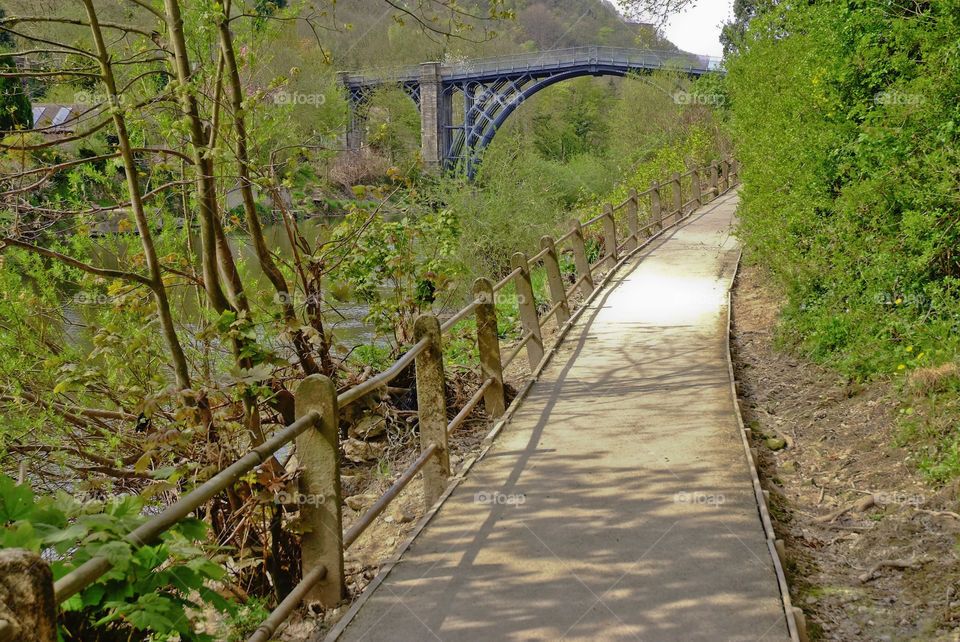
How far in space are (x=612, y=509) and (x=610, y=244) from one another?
347 inches

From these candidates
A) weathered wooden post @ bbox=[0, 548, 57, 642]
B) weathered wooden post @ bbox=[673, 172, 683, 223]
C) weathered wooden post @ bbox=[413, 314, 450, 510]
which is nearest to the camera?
weathered wooden post @ bbox=[0, 548, 57, 642]

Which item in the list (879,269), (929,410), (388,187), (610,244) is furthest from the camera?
(610,244)

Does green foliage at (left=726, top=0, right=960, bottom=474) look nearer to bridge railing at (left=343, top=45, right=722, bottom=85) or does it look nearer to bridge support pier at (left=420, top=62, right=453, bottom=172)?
bridge railing at (left=343, top=45, right=722, bottom=85)

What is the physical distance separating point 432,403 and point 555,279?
467 centimetres

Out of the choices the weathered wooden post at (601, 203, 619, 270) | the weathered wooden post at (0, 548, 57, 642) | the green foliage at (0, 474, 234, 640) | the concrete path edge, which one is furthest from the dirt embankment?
the weathered wooden post at (601, 203, 619, 270)

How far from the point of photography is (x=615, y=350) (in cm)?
806

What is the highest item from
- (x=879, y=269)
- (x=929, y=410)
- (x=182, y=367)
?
(x=879, y=269)

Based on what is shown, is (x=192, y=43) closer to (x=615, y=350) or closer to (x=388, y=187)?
(x=388, y=187)

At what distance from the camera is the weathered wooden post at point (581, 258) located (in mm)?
9938

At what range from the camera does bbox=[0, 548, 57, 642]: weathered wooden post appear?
1.62m

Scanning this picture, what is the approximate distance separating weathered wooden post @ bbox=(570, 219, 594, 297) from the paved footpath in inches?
121

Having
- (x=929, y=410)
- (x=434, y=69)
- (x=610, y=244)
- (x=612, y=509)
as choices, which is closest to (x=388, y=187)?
(x=612, y=509)

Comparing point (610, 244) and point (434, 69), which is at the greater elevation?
point (434, 69)

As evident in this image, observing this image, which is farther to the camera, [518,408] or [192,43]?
[518,408]
